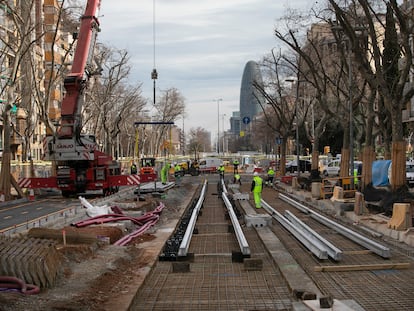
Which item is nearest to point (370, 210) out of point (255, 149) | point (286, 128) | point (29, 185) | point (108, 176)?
point (108, 176)

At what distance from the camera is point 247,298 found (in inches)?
361

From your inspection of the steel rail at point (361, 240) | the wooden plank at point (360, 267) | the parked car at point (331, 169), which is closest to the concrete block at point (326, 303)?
the wooden plank at point (360, 267)

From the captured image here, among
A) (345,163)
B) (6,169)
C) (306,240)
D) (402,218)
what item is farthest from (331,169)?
(306,240)

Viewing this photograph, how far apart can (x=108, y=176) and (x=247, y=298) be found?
20.5m

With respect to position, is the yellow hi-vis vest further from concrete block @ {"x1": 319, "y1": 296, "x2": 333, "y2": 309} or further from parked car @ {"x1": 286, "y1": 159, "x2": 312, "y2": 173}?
parked car @ {"x1": 286, "y1": 159, "x2": 312, "y2": 173}

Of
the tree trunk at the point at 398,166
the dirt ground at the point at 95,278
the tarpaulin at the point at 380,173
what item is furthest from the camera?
the tarpaulin at the point at 380,173

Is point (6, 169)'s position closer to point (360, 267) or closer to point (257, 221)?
point (257, 221)

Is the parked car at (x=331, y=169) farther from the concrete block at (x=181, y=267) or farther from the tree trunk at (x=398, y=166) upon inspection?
the concrete block at (x=181, y=267)

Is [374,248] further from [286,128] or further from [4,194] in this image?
[286,128]

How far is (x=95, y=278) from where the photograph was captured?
9.97 m

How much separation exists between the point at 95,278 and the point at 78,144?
17.5 metres

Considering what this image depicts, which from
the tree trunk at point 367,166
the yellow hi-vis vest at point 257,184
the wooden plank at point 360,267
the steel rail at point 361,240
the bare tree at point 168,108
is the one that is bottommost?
the wooden plank at point 360,267

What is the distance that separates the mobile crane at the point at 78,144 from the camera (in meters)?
26.5

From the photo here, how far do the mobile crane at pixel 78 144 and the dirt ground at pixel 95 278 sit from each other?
12.2 m
